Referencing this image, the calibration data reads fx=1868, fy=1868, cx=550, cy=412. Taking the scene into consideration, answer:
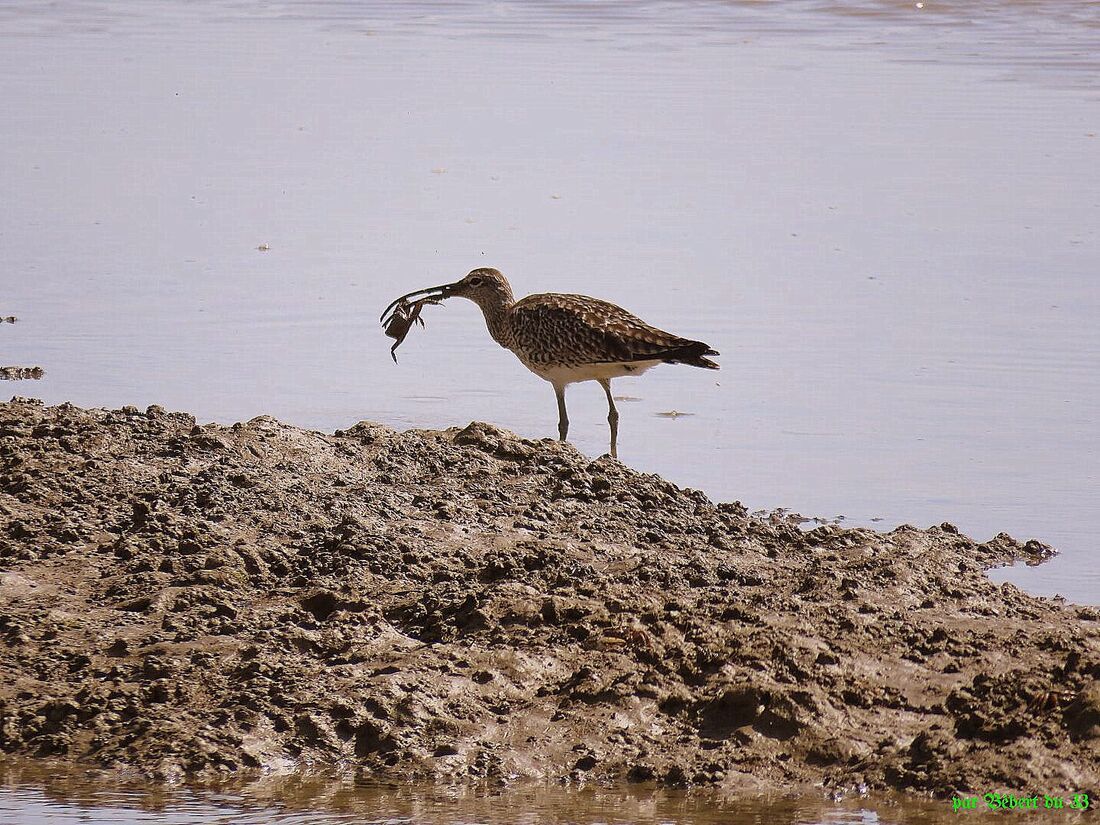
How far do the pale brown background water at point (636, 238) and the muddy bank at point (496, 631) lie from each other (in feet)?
3.38

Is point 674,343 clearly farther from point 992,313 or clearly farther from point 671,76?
point 671,76

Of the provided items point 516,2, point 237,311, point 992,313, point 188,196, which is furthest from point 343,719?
point 516,2

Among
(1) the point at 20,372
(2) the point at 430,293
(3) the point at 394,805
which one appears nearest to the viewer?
(3) the point at 394,805

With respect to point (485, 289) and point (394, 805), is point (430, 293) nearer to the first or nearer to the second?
point (485, 289)

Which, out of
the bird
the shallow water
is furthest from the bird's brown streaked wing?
the shallow water

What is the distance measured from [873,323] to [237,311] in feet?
12.8

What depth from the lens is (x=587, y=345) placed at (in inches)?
372

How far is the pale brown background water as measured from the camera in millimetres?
9375

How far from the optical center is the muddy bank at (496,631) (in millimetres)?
5582

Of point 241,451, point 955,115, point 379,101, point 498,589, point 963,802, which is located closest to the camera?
point 963,802

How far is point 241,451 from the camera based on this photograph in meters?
7.88

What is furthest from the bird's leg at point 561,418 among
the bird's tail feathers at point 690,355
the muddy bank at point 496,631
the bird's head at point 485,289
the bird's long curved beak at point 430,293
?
the muddy bank at point 496,631

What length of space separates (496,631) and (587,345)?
11.4ft

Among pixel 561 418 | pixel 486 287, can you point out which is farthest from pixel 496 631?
pixel 486 287
